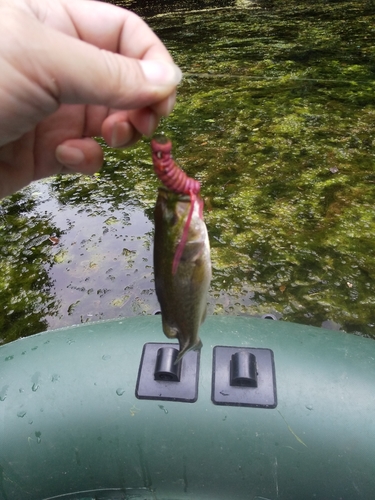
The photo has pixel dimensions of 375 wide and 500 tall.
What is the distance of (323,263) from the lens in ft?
12.1

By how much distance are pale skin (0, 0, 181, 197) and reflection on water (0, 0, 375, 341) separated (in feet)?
6.14

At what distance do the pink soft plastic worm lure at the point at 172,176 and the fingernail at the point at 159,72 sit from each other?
155mm

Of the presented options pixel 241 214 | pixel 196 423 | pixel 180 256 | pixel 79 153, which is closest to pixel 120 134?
pixel 79 153

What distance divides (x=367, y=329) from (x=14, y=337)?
2551 millimetres

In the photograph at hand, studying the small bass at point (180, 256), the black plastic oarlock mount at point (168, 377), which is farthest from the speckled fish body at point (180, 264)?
the black plastic oarlock mount at point (168, 377)

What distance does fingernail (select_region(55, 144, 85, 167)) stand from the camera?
171 cm

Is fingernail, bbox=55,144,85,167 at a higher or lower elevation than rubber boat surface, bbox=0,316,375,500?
higher

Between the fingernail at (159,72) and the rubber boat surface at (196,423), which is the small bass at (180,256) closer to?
the fingernail at (159,72)

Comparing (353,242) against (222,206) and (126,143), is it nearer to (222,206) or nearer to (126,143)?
(222,206)

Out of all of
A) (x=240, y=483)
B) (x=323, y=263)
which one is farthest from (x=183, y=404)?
(x=323, y=263)

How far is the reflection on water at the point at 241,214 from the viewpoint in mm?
3496

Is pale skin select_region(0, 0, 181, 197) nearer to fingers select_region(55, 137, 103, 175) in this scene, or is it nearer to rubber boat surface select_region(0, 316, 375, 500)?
fingers select_region(55, 137, 103, 175)

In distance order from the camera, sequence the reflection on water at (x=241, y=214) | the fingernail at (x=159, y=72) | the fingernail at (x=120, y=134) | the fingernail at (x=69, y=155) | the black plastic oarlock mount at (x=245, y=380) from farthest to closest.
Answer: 1. the reflection on water at (x=241, y=214)
2. the black plastic oarlock mount at (x=245, y=380)
3. the fingernail at (x=69, y=155)
4. the fingernail at (x=120, y=134)
5. the fingernail at (x=159, y=72)

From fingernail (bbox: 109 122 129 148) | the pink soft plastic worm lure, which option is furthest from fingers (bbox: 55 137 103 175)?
the pink soft plastic worm lure
